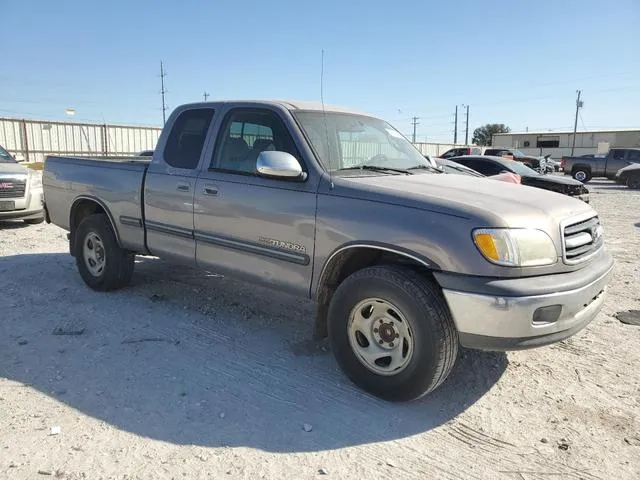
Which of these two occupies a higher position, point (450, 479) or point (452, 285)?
point (452, 285)

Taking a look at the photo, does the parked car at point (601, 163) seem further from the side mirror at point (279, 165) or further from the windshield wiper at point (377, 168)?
the side mirror at point (279, 165)

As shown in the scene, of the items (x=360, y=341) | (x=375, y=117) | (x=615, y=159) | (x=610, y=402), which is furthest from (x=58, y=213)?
(x=615, y=159)

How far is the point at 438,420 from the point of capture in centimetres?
327

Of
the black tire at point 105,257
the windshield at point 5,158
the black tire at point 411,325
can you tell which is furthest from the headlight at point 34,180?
the black tire at point 411,325

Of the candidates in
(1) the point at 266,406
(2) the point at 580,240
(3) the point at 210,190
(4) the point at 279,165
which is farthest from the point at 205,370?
(2) the point at 580,240

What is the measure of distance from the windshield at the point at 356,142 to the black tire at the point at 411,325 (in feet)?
3.20

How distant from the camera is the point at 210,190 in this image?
14.5 ft

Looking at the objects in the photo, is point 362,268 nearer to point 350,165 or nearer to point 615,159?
point 350,165

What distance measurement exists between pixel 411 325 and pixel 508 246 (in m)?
0.75

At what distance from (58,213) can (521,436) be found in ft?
18.1

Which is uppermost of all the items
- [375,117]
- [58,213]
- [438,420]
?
[375,117]

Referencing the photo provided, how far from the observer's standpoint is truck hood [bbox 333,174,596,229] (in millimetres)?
3111

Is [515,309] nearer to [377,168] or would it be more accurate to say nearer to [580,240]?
[580,240]

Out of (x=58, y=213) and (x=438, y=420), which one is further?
(x=58, y=213)
